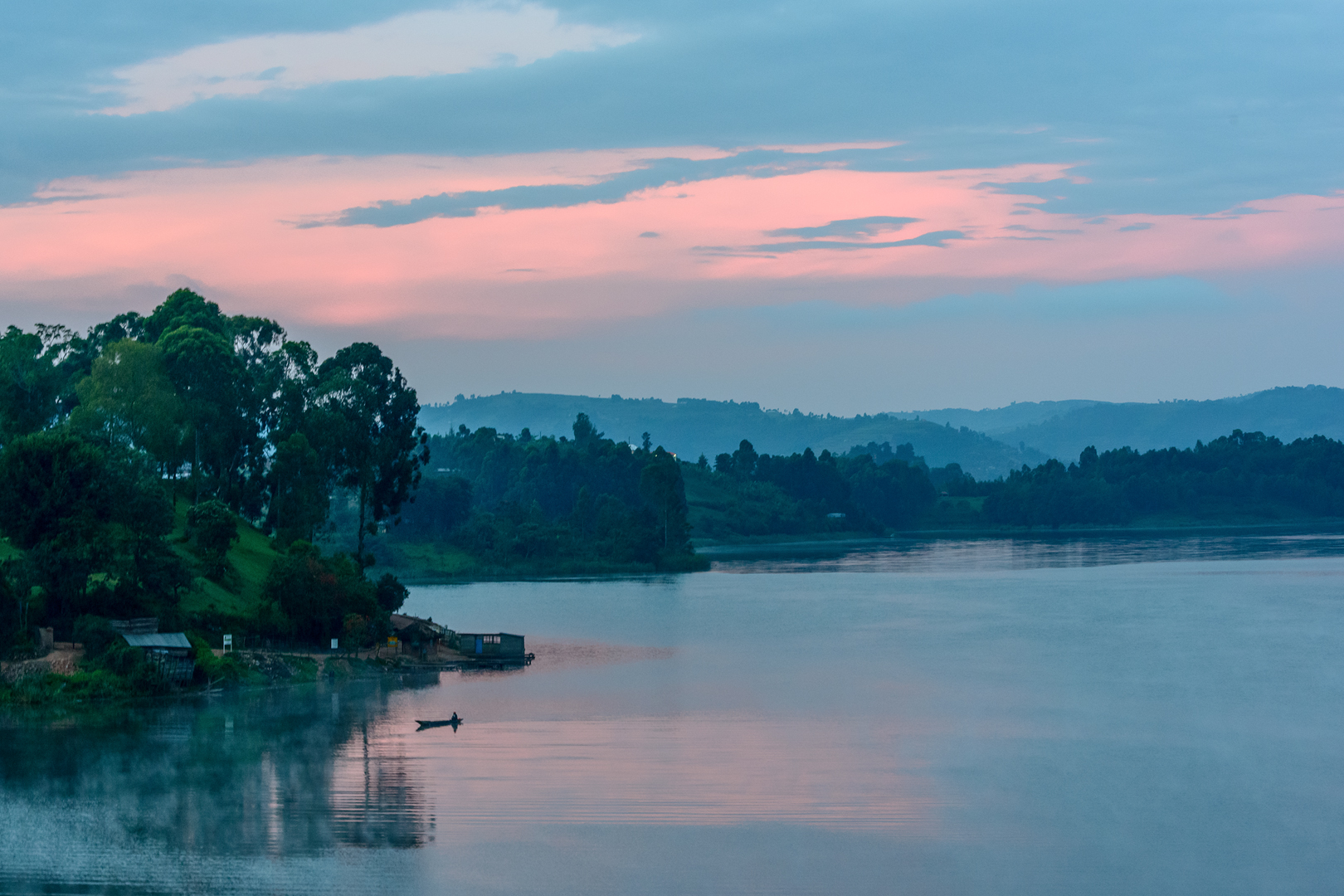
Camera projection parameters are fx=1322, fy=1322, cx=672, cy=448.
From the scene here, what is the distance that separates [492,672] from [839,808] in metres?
27.6

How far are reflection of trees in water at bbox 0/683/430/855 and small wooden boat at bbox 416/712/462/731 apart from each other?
5.40 feet

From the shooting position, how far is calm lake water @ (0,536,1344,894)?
31.2m

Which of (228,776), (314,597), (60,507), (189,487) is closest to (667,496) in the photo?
(189,487)

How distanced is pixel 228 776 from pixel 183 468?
1806 inches

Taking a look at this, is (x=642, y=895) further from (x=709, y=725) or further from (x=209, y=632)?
(x=209, y=632)

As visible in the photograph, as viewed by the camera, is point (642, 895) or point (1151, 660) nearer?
point (642, 895)

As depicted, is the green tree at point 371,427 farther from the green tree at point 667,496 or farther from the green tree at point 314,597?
the green tree at point 667,496

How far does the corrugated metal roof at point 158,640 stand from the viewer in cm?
4994

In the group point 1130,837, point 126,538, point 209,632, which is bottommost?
point 1130,837

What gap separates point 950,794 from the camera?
125ft

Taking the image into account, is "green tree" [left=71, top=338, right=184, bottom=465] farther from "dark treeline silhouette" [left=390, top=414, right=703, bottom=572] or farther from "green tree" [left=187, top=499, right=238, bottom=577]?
"dark treeline silhouette" [left=390, top=414, right=703, bottom=572]

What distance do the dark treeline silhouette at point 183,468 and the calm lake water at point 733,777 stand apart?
6202 millimetres

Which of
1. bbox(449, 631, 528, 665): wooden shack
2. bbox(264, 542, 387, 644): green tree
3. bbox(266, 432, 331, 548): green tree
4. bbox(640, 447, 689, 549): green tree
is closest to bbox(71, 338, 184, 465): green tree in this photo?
bbox(266, 432, 331, 548): green tree

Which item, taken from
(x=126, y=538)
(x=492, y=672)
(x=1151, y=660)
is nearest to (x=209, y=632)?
(x=126, y=538)
